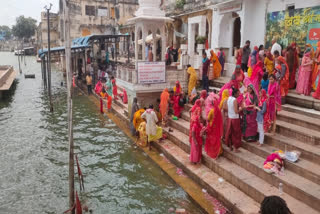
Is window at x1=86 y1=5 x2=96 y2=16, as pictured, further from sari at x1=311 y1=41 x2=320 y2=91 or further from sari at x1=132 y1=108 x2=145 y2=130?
sari at x1=311 y1=41 x2=320 y2=91

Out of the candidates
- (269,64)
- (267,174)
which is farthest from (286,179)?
(269,64)

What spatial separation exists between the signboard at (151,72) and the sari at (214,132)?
4470mm

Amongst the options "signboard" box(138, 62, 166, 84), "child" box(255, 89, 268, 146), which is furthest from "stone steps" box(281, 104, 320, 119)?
"signboard" box(138, 62, 166, 84)

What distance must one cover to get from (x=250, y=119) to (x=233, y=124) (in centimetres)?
50

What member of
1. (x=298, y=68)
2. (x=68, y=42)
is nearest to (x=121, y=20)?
(x=298, y=68)

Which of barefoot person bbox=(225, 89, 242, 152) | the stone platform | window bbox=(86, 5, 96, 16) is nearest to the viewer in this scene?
the stone platform

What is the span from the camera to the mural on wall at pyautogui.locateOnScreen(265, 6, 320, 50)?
948 cm

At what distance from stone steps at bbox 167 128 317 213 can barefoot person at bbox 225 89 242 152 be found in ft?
1.53

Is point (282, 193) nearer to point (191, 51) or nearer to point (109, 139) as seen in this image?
point (109, 139)

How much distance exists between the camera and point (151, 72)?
10.7 meters

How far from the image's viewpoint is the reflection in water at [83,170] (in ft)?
20.1

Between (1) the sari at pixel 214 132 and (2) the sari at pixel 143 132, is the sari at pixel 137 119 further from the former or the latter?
(1) the sari at pixel 214 132

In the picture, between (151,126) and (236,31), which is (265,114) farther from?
(236,31)

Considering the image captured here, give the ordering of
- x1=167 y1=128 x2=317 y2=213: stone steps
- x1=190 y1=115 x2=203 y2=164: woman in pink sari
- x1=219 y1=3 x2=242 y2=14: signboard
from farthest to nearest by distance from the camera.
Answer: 1. x1=219 y1=3 x2=242 y2=14: signboard
2. x1=190 y1=115 x2=203 y2=164: woman in pink sari
3. x1=167 y1=128 x2=317 y2=213: stone steps
